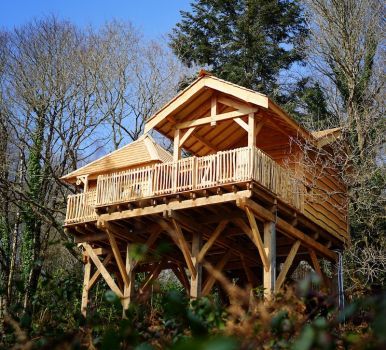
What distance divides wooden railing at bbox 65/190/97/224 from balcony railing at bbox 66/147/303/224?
55cm

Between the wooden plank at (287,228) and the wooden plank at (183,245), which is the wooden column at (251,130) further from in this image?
the wooden plank at (183,245)

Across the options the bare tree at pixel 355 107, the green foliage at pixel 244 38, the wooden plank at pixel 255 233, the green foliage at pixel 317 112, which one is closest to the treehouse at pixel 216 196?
the wooden plank at pixel 255 233

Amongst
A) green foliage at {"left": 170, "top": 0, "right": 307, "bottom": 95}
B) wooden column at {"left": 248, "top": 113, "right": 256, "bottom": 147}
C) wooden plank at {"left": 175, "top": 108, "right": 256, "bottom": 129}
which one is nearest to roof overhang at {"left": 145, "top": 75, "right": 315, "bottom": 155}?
wooden plank at {"left": 175, "top": 108, "right": 256, "bottom": 129}

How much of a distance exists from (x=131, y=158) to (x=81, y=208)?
89.4 inches

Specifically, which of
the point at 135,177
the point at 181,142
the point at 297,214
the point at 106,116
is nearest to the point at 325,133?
the point at 297,214

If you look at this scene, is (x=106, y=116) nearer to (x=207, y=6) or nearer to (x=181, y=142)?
(x=207, y=6)

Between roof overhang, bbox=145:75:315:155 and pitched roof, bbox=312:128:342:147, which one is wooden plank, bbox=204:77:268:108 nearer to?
roof overhang, bbox=145:75:315:155

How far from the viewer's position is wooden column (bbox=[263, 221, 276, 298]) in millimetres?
13015

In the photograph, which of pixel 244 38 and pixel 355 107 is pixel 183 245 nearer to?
pixel 355 107

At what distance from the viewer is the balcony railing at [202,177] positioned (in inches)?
517

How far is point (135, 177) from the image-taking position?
48.8 feet

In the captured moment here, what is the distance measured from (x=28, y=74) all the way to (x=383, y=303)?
2269 cm

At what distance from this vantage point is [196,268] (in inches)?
556

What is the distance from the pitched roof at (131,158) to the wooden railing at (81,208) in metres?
1.54
